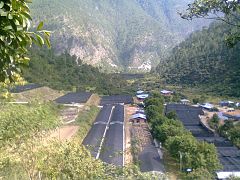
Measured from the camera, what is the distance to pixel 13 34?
6.48 ft

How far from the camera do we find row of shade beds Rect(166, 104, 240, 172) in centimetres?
2159

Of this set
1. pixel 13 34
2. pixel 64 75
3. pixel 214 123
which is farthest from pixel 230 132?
pixel 64 75

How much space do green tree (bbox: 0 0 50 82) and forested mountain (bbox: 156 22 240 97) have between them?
2447 inches

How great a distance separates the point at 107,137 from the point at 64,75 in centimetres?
3938

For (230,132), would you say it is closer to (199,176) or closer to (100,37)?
(199,176)

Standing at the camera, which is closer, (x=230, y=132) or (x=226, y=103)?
(x=230, y=132)

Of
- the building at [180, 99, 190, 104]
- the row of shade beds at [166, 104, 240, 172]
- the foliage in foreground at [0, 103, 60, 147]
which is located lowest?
the building at [180, 99, 190, 104]

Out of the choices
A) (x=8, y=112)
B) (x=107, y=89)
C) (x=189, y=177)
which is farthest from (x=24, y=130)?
(x=107, y=89)

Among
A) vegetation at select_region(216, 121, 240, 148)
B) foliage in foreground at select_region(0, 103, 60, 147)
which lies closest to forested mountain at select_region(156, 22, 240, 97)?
vegetation at select_region(216, 121, 240, 148)

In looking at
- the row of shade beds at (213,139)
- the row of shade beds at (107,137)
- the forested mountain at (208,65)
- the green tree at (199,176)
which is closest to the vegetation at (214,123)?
the row of shade beds at (213,139)

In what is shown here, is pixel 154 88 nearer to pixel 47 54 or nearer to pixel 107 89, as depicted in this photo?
pixel 107 89

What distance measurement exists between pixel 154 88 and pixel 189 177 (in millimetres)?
61107

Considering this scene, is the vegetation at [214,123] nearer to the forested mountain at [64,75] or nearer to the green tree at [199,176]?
the green tree at [199,176]

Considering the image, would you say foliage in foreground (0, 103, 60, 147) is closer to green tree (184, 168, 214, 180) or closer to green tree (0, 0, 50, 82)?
green tree (0, 0, 50, 82)
